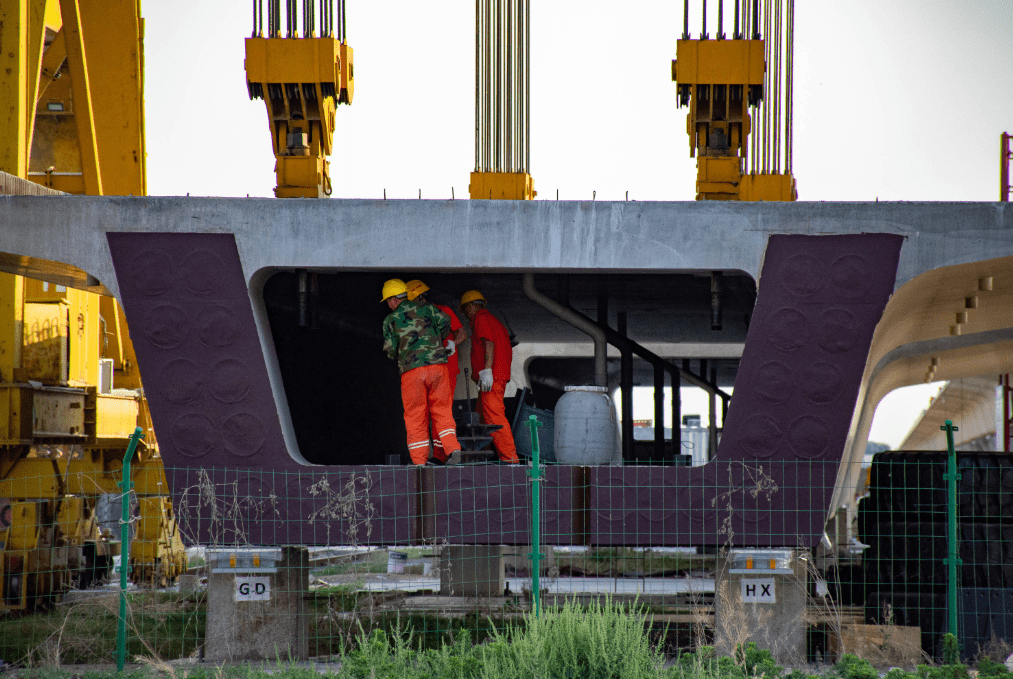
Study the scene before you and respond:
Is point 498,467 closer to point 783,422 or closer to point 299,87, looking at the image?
point 783,422

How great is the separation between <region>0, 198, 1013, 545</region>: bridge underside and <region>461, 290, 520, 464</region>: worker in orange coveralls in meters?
1.34

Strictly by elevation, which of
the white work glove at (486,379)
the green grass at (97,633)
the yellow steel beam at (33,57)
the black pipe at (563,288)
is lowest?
the green grass at (97,633)

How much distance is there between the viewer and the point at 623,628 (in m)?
6.37

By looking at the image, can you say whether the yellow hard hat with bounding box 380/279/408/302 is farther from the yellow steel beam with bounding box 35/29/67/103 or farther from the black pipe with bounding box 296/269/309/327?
the yellow steel beam with bounding box 35/29/67/103

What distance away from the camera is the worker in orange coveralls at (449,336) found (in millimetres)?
10602

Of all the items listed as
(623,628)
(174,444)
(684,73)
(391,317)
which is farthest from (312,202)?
(623,628)

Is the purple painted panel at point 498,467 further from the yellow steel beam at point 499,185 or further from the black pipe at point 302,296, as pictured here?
the yellow steel beam at point 499,185

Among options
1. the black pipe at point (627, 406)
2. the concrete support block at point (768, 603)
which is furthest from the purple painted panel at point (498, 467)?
the black pipe at point (627, 406)

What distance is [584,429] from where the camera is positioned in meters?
10.6

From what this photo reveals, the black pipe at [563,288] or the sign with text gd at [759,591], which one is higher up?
the black pipe at [563,288]

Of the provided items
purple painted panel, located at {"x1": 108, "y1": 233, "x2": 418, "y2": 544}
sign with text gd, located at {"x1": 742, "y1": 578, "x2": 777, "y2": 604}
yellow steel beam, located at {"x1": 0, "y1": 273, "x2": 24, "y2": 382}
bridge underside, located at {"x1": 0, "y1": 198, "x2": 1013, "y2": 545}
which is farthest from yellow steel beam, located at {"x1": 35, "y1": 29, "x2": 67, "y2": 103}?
sign with text gd, located at {"x1": 742, "y1": 578, "x2": 777, "y2": 604}

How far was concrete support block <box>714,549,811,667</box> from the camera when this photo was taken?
9375 millimetres

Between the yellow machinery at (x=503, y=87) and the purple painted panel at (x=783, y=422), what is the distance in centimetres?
350

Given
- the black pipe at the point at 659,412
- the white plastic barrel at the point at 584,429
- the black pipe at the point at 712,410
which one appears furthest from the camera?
the black pipe at the point at 712,410
